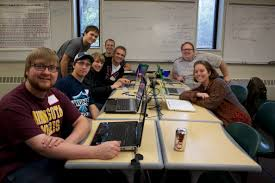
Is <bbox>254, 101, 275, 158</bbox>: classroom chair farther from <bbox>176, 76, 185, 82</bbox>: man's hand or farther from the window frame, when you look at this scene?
the window frame

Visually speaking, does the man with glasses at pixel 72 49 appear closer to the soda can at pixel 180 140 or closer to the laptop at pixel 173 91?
the laptop at pixel 173 91

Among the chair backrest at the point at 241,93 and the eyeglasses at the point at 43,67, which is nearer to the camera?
the eyeglasses at the point at 43,67

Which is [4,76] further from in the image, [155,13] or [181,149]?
[181,149]

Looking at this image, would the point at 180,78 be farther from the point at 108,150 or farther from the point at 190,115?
the point at 108,150

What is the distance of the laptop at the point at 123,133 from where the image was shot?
148cm

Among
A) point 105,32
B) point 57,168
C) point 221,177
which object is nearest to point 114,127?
point 57,168

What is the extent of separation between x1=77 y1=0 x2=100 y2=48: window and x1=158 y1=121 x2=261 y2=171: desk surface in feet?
11.7

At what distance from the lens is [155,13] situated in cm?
468

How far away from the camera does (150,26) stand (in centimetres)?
473

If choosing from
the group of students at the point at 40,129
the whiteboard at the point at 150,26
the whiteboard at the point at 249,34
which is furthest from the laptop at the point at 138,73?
the group of students at the point at 40,129

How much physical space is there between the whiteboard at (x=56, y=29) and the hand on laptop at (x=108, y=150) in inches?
143

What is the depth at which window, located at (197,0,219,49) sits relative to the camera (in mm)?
4953

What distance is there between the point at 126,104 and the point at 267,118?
126cm

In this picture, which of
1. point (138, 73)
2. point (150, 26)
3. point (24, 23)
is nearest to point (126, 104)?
point (138, 73)
